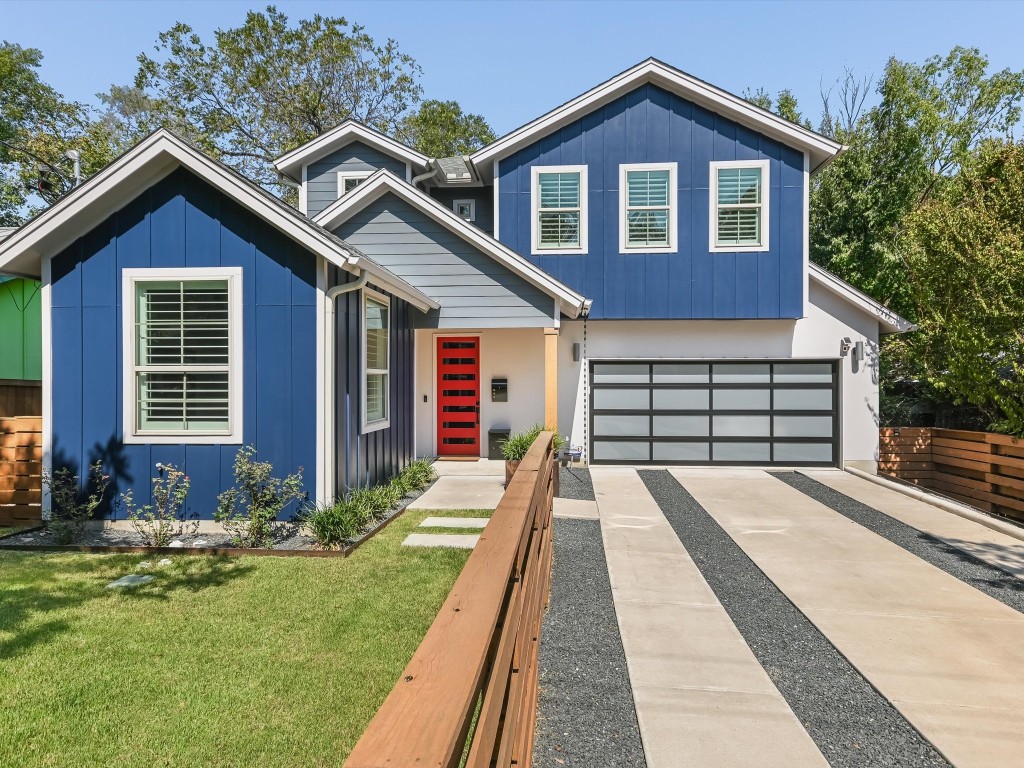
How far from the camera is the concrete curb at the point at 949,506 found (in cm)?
634

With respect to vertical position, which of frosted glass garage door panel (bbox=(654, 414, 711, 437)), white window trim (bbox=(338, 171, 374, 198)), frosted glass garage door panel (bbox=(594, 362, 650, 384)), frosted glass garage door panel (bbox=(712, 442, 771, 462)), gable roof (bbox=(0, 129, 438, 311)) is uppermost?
white window trim (bbox=(338, 171, 374, 198))

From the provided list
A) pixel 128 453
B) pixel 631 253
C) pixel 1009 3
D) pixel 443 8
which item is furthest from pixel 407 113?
pixel 128 453

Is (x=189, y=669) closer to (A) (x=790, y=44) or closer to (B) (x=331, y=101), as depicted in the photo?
(A) (x=790, y=44)

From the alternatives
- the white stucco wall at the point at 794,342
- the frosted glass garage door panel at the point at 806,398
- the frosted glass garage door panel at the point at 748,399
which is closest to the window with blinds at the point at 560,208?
the white stucco wall at the point at 794,342

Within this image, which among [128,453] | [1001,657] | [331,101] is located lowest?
[1001,657]

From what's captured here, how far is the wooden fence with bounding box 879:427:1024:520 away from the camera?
8516mm

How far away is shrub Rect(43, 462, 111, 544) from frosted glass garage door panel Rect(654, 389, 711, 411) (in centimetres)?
845

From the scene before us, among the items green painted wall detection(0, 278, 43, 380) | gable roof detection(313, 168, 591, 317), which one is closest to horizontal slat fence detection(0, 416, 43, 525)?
gable roof detection(313, 168, 591, 317)

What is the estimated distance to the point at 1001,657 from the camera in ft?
11.7

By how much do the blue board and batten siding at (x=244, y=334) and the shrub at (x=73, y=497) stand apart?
0.10m

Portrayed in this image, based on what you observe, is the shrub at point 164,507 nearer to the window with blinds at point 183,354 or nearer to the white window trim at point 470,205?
the window with blinds at point 183,354

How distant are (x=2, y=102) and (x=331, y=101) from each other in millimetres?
12849

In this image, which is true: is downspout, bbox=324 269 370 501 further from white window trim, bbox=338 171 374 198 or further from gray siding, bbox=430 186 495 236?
white window trim, bbox=338 171 374 198

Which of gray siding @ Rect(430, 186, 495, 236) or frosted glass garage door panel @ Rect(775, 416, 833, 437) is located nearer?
Result: frosted glass garage door panel @ Rect(775, 416, 833, 437)
